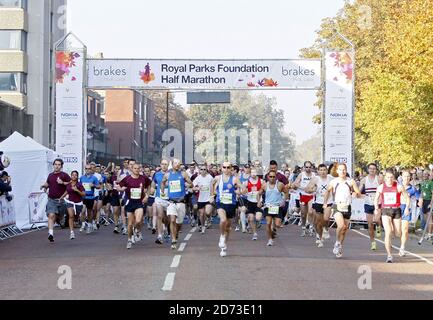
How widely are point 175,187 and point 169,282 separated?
6.88 metres

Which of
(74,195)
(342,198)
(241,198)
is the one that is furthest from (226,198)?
(241,198)

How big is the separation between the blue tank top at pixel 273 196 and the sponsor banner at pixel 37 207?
10508 mm

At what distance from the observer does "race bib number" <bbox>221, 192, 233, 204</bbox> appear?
61.8 ft

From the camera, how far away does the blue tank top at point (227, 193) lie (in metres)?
18.9

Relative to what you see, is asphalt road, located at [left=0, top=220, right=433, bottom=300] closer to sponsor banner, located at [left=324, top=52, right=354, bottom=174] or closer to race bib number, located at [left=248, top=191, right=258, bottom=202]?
race bib number, located at [left=248, top=191, right=258, bottom=202]

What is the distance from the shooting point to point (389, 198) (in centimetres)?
1806

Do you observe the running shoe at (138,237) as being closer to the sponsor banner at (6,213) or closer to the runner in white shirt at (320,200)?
the sponsor banner at (6,213)

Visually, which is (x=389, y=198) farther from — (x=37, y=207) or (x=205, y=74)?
(x=205, y=74)

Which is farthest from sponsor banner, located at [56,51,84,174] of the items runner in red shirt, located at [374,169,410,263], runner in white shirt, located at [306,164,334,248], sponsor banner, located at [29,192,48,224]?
runner in red shirt, located at [374,169,410,263]

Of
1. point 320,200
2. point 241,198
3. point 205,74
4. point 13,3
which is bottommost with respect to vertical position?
point 241,198

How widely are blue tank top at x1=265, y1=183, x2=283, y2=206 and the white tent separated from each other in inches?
421

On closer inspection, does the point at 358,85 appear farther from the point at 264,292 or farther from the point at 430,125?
the point at 264,292

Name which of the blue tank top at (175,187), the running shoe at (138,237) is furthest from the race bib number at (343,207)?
the running shoe at (138,237)

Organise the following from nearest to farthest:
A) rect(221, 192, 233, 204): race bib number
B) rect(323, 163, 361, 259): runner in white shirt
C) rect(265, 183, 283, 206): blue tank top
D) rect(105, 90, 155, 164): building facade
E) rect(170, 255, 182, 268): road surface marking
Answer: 1. rect(170, 255, 182, 268): road surface marking
2. rect(323, 163, 361, 259): runner in white shirt
3. rect(221, 192, 233, 204): race bib number
4. rect(265, 183, 283, 206): blue tank top
5. rect(105, 90, 155, 164): building facade
